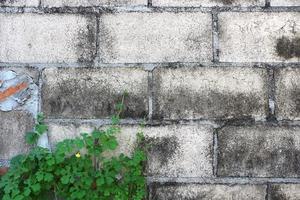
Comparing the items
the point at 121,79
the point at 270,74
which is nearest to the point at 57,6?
the point at 121,79

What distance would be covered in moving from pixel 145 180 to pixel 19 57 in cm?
94

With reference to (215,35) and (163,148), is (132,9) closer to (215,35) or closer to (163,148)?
(215,35)

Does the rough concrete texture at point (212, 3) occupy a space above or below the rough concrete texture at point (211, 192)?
above

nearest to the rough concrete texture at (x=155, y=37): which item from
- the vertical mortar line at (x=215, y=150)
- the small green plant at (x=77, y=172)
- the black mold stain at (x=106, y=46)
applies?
the black mold stain at (x=106, y=46)

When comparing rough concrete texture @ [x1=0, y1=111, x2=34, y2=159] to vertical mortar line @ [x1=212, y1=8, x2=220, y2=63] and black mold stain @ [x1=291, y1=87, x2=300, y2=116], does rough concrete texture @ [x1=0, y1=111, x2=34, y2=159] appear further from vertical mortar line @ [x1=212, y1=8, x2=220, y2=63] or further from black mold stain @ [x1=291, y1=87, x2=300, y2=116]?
black mold stain @ [x1=291, y1=87, x2=300, y2=116]

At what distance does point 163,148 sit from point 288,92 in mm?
726

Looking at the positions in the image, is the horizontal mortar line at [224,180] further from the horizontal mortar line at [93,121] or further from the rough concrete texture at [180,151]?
the horizontal mortar line at [93,121]

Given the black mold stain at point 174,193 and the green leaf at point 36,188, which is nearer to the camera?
the green leaf at point 36,188

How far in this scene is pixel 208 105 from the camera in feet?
7.64

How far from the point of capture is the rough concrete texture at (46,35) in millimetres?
2342

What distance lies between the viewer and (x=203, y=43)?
2328 millimetres

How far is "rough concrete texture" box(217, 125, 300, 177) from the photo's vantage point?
2.33 m

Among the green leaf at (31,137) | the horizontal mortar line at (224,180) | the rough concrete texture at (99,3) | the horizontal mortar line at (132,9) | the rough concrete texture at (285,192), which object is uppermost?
the rough concrete texture at (99,3)

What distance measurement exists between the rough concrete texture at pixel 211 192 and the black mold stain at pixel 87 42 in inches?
30.9
